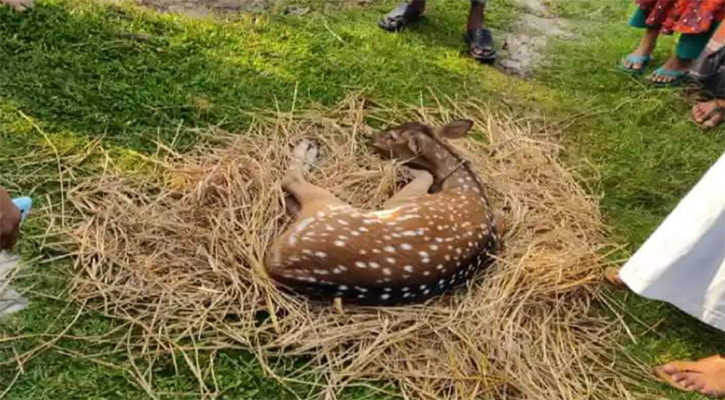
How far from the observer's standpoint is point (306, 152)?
361 cm

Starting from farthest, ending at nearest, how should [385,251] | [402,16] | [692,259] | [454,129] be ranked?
[402,16] → [454,129] → [692,259] → [385,251]

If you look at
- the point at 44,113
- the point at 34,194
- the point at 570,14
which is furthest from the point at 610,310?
the point at 570,14

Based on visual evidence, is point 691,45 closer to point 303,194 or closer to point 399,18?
point 399,18

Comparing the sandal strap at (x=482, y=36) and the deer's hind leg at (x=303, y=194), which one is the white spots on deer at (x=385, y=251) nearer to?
the deer's hind leg at (x=303, y=194)

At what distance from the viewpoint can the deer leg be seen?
327 centimetres

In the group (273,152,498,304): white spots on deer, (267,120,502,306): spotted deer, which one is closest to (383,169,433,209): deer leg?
(267,120,502,306): spotted deer

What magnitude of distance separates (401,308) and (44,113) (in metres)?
1.66

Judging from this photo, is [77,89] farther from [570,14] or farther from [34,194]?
[570,14]

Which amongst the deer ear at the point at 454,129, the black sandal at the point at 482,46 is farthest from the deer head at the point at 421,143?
the black sandal at the point at 482,46

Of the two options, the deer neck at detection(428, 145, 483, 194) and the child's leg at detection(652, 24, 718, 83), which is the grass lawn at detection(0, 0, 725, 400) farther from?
the deer neck at detection(428, 145, 483, 194)

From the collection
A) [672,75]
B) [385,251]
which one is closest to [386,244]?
[385,251]

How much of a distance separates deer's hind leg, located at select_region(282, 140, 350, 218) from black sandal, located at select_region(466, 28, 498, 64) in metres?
1.43

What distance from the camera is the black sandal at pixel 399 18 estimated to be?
15.5 feet

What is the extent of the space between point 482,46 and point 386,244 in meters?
2.01
